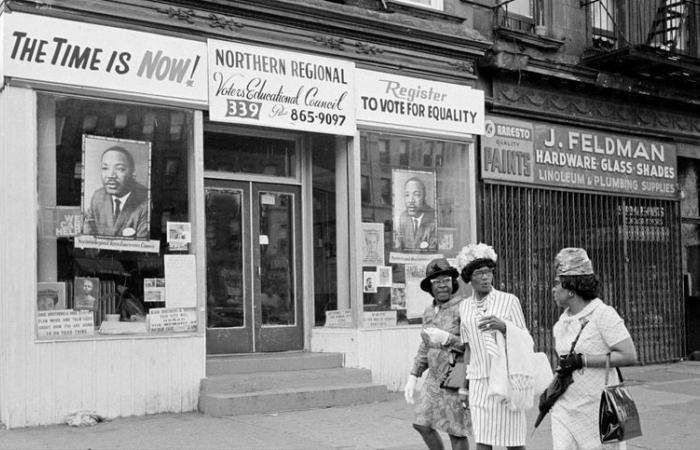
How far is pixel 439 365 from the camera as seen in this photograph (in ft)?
21.3

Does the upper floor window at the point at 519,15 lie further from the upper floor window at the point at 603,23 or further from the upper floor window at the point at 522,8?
the upper floor window at the point at 603,23

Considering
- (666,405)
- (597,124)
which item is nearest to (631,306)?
(597,124)

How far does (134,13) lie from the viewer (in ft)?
33.4

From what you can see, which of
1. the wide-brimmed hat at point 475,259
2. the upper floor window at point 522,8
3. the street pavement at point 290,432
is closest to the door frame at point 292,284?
the street pavement at point 290,432

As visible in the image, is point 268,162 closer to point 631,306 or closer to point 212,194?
point 212,194

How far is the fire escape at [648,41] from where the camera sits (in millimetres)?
14938

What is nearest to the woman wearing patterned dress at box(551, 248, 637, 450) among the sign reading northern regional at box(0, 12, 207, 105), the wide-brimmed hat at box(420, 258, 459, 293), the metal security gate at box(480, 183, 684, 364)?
the wide-brimmed hat at box(420, 258, 459, 293)

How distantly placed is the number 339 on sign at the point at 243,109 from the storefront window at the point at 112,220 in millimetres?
586

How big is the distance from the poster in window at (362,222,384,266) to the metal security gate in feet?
6.52

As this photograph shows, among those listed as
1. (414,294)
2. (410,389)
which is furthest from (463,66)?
(410,389)

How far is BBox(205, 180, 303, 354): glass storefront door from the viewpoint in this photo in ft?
38.3

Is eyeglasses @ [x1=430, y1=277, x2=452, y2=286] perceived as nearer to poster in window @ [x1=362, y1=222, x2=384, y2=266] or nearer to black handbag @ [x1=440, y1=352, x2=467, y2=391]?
black handbag @ [x1=440, y1=352, x2=467, y2=391]

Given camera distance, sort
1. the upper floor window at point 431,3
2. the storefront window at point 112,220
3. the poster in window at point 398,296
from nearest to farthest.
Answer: the storefront window at point 112,220, the poster in window at point 398,296, the upper floor window at point 431,3

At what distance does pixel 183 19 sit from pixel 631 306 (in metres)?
9.42
